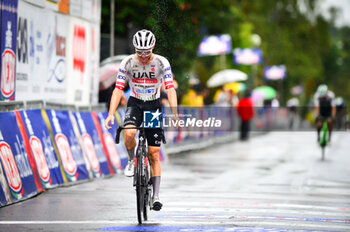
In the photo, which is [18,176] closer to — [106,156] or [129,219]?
[129,219]

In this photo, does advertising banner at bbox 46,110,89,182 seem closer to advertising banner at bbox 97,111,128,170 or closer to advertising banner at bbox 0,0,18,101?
advertising banner at bbox 0,0,18,101

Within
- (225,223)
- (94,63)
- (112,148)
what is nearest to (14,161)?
(225,223)

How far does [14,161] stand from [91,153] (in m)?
4.04

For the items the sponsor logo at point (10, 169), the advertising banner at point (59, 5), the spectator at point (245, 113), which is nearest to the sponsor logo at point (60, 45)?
the advertising banner at point (59, 5)

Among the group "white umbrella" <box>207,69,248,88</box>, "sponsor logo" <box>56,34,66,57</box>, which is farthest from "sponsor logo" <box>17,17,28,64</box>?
"white umbrella" <box>207,69,248,88</box>

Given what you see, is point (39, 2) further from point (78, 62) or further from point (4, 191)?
point (4, 191)

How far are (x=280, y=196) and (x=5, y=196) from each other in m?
4.32

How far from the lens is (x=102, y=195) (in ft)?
44.3

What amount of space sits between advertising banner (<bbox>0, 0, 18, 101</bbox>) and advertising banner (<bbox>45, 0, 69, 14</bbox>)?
2.06 m

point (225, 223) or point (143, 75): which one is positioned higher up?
point (143, 75)

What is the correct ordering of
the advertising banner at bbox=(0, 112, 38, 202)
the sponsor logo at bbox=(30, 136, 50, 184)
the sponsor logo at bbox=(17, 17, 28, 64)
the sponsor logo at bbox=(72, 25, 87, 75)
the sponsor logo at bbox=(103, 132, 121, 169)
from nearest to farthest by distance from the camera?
1. the advertising banner at bbox=(0, 112, 38, 202)
2. the sponsor logo at bbox=(30, 136, 50, 184)
3. the sponsor logo at bbox=(17, 17, 28, 64)
4. the sponsor logo at bbox=(103, 132, 121, 169)
5. the sponsor logo at bbox=(72, 25, 87, 75)

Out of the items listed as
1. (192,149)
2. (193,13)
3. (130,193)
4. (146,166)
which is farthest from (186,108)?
(146,166)

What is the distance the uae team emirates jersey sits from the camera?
33.9ft

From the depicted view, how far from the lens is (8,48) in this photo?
1541 centimetres
